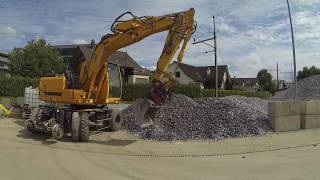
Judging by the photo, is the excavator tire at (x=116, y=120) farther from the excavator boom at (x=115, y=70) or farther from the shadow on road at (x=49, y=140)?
the shadow on road at (x=49, y=140)

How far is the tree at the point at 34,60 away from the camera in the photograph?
3866cm

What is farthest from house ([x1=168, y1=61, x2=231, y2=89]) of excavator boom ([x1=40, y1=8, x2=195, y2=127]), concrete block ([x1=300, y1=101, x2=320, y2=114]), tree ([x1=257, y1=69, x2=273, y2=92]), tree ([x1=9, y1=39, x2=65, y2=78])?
excavator boom ([x1=40, y1=8, x2=195, y2=127])

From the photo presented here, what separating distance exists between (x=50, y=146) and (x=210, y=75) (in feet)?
181

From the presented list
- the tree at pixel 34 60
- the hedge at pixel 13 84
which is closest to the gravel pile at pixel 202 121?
the hedge at pixel 13 84

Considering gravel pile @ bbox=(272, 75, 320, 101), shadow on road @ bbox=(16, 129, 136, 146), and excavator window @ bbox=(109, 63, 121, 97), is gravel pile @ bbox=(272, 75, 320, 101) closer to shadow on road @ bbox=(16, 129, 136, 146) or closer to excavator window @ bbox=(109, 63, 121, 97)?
excavator window @ bbox=(109, 63, 121, 97)

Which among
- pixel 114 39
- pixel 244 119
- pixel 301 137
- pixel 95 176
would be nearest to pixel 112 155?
pixel 95 176

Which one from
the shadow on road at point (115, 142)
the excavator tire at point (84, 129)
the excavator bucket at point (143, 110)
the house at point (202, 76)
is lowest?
the shadow on road at point (115, 142)

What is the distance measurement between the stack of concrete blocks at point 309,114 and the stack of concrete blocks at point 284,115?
16.0 inches

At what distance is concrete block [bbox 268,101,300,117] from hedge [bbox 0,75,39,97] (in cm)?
2113

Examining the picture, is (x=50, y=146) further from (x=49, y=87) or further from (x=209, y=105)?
(x=209, y=105)

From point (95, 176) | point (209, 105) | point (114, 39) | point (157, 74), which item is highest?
point (114, 39)

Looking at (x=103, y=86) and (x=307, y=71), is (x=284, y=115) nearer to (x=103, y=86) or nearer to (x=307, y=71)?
(x=103, y=86)

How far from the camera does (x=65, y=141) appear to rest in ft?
44.5

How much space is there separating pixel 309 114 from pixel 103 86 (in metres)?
8.92
